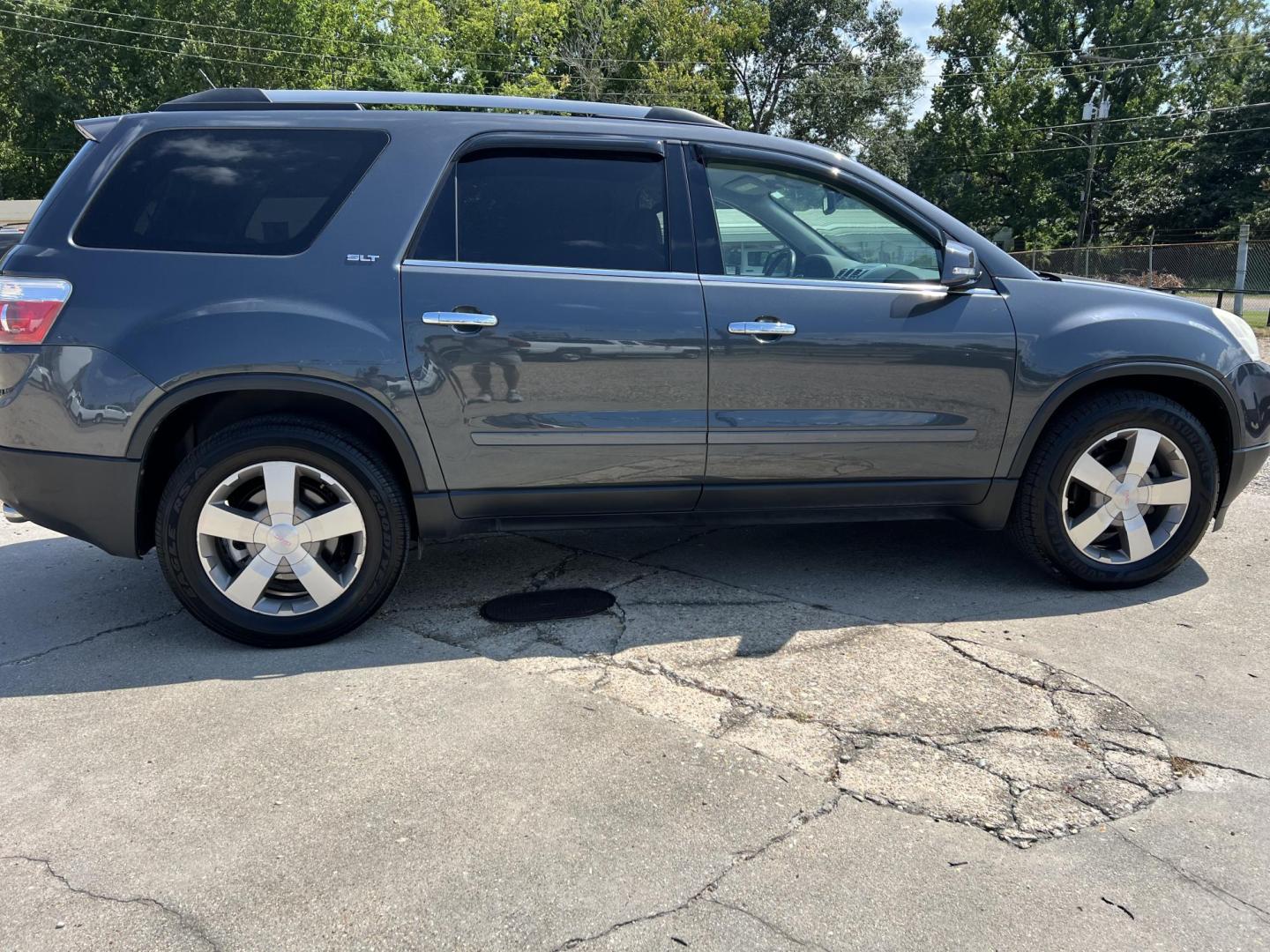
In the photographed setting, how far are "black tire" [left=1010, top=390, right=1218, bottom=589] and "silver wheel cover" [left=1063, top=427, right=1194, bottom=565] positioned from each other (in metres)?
0.03

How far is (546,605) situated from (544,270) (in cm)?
138

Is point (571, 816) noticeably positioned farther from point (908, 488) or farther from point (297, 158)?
point (297, 158)

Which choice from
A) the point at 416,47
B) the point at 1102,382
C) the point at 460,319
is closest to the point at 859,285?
the point at 1102,382

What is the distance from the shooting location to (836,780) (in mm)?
2613

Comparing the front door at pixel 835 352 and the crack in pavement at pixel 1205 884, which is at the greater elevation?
the front door at pixel 835 352

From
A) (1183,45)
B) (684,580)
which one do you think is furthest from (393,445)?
(1183,45)

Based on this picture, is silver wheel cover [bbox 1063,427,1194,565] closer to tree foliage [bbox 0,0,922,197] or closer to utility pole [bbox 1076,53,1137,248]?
tree foliage [bbox 0,0,922,197]

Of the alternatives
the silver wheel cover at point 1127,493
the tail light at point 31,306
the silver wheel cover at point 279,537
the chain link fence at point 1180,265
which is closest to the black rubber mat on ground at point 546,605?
the silver wheel cover at point 279,537

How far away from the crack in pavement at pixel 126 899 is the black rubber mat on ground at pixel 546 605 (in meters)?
1.75

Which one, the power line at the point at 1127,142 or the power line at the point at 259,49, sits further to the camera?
the power line at the point at 1127,142

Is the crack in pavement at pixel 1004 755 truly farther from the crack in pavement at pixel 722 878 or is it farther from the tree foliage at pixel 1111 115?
the tree foliage at pixel 1111 115

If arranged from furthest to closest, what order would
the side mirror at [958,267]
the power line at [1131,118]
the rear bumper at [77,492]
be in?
the power line at [1131,118], the side mirror at [958,267], the rear bumper at [77,492]

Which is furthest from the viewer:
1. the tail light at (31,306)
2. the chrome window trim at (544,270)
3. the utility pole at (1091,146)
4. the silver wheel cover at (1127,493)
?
the utility pole at (1091,146)

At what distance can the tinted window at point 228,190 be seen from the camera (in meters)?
3.30
